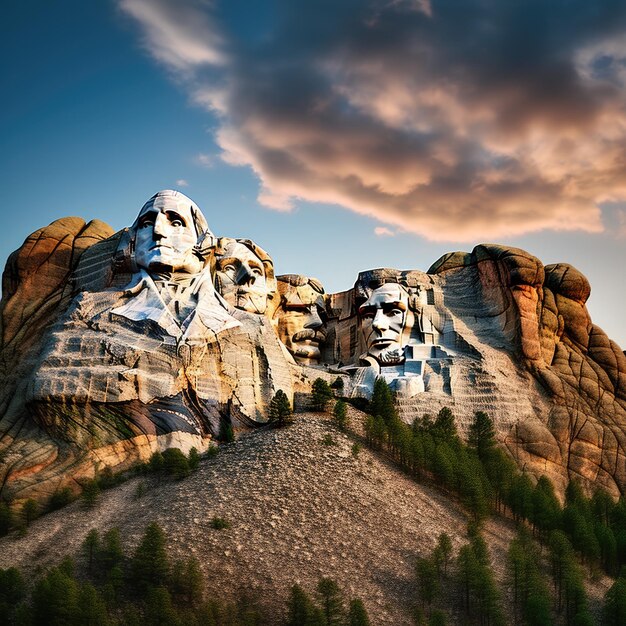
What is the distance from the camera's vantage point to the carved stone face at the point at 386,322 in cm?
4738

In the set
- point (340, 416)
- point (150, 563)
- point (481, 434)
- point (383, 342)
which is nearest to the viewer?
point (150, 563)

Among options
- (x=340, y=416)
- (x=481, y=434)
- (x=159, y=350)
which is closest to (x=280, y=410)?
(x=340, y=416)

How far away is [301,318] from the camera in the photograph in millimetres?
50719

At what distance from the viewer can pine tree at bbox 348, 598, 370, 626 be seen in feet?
95.5

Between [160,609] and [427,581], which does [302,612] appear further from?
[427,581]

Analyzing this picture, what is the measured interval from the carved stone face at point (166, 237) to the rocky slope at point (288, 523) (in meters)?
7.71

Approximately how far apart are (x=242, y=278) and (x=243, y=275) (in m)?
0.13

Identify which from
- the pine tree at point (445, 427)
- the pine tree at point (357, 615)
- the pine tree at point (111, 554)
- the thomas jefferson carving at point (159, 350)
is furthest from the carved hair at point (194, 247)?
the pine tree at point (357, 615)

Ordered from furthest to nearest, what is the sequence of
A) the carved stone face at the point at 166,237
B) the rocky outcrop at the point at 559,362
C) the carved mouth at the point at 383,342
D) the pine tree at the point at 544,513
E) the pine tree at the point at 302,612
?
1. the carved mouth at the point at 383,342
2. the rocky outcrop at the point at 559,362
3. the carved stone face at the point at 166,237
4. the pine tree at the point at 544,513
5. the pine tree at the point at 302,612

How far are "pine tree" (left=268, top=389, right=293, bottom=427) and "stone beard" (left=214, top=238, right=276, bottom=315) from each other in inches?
269

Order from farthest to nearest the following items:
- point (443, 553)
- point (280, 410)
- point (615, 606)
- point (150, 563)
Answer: point (280, 410)
point (443, 553)
point (615, 606)
point (150, 563)

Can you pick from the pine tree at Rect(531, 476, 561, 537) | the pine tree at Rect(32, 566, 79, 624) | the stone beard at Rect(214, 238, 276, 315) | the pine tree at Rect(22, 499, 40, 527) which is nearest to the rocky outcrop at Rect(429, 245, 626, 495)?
the pine tree at Rect(531, 476, 561, 537)

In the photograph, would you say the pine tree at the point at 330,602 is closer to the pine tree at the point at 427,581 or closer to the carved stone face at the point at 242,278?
the pine tree at the point at 427,581

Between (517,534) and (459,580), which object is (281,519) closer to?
(459,580)
